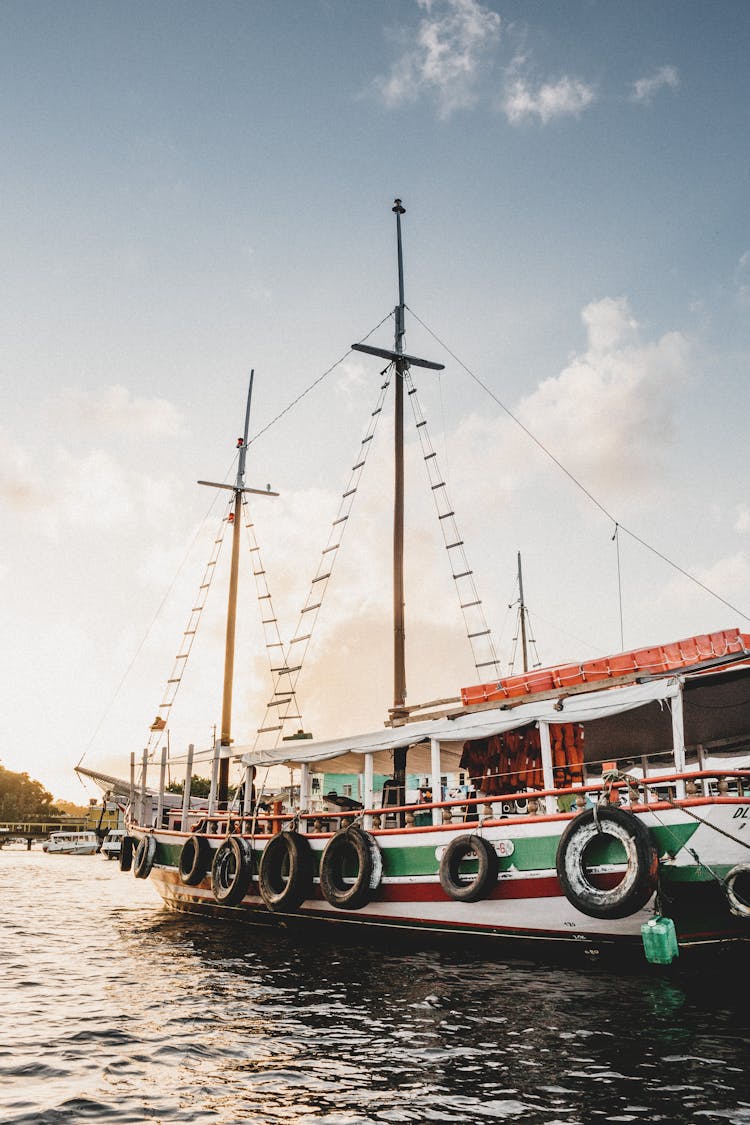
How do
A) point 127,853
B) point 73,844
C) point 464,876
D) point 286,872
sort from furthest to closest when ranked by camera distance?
point 73,844, point 127,853, point 286,872, point 464,876

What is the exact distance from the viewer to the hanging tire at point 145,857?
24.8 meters

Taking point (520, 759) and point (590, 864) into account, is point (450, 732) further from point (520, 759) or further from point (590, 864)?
point (590, 864)

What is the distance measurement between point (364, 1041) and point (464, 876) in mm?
6197

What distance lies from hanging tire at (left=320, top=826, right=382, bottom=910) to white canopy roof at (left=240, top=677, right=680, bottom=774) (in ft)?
7.55

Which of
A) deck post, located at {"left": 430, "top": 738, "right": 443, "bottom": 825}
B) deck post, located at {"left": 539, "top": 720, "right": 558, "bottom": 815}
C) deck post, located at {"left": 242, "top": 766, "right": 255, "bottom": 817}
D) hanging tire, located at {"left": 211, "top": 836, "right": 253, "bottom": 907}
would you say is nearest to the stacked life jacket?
deck post, located at {"left": 539, "top": 720, "right": 558, "bottom": 815}

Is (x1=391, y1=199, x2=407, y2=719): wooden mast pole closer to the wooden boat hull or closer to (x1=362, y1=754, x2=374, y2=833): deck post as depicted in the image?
(x1=362, y1=754, x2=374, y2=833): deck post

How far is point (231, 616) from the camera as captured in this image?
111 feet

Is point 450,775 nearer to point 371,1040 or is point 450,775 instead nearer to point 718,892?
point 718,892

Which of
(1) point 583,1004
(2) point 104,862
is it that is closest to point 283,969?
(1) point 583,1004

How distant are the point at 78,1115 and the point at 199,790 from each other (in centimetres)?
8612

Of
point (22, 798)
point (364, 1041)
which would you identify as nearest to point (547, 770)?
point (364, 1041)

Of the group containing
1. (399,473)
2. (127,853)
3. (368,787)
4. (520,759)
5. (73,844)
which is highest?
(399,473)

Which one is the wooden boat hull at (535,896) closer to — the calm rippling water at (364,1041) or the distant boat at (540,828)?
the distant boat at (540,828)

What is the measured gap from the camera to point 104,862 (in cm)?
5972
